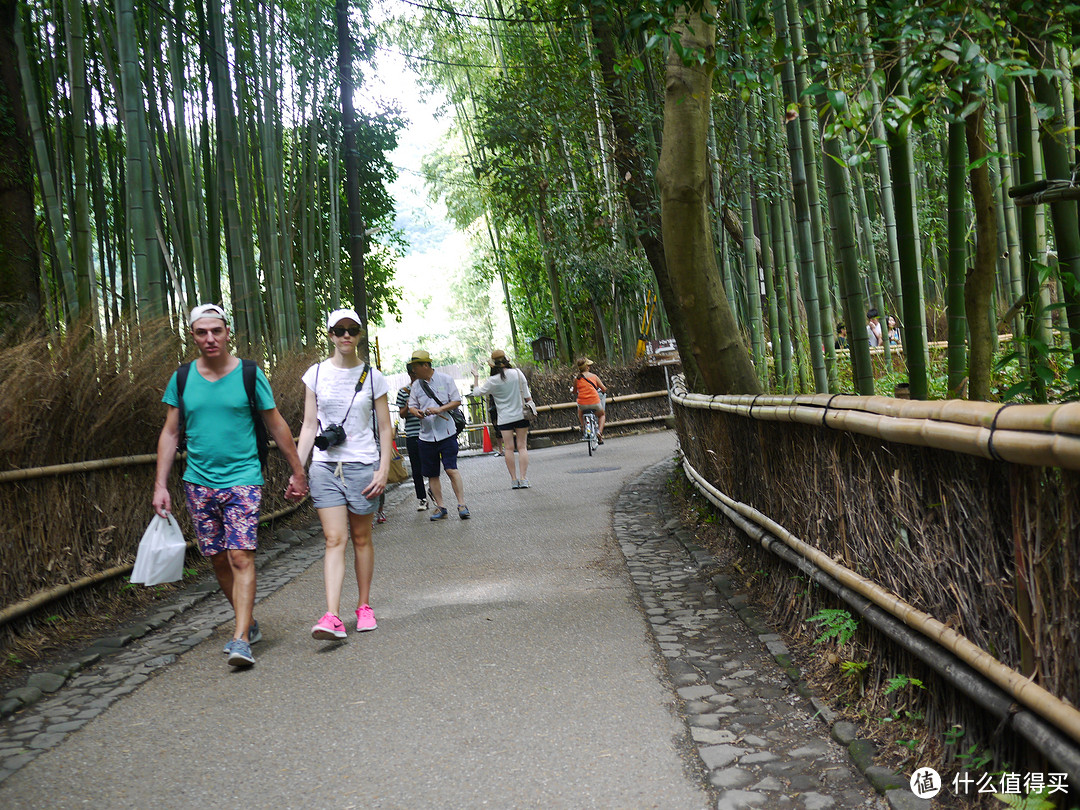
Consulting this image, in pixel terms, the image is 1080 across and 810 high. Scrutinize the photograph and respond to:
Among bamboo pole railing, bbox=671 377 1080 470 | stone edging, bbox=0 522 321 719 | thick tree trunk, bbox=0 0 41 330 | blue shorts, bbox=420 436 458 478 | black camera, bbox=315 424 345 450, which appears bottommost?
stone edging, bbox=0 522 321 719

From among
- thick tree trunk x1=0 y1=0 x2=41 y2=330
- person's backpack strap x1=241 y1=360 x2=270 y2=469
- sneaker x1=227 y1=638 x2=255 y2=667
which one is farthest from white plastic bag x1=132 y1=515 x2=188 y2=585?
thick tree trunk x1=0 y1=0 x2=41 y2=330

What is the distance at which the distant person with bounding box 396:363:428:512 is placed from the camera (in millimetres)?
9812

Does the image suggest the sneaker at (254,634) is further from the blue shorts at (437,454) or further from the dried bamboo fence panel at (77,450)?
the blue shorts at (437,454)

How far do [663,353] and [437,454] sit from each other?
11.6 metres

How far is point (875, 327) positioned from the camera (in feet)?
48.8

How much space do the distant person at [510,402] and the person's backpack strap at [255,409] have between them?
6604 millimetres

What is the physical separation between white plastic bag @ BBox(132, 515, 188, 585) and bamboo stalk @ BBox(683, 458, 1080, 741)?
9.36ft

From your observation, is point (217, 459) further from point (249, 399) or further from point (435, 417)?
point (435, 417)

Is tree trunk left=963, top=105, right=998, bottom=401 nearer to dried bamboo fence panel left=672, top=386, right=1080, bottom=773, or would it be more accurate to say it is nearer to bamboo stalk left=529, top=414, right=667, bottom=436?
dried bamboo fence panel left=672, top=386, right=1080, bottom=773

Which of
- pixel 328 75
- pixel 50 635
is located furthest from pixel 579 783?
pixel 328 75

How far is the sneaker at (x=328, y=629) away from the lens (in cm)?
482

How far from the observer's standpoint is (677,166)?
6.54 meters

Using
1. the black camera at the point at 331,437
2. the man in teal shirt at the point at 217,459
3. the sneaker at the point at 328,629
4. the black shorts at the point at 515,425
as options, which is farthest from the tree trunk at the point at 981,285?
the black shorts at the point at 515,425

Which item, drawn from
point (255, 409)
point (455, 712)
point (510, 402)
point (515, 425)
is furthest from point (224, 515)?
point (515, 425)
